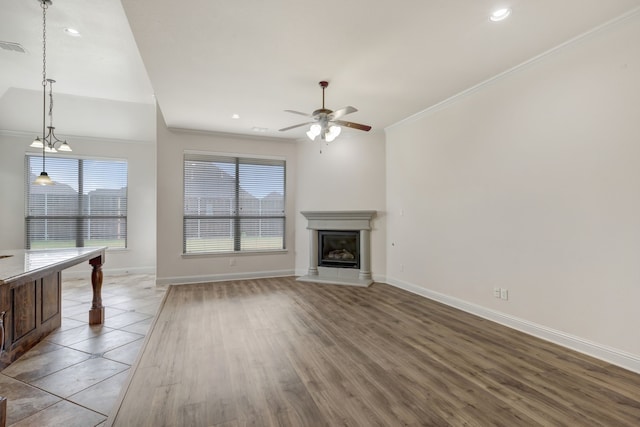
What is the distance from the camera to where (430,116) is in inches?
180

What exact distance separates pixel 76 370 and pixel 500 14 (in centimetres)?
463

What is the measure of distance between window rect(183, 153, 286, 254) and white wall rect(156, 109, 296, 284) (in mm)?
149

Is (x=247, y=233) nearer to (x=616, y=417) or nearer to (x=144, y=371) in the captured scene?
(x=144, y=371)

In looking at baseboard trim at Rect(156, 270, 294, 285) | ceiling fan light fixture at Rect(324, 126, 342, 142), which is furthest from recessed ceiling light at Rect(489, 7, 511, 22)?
baseboard trim at Rect(156, 270, 294, 285)

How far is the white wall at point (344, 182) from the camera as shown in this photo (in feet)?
18.6

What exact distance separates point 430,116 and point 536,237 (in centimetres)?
235

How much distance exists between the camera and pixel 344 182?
5910mm

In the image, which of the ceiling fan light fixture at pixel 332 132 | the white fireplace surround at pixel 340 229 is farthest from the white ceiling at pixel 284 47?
the white fireplace surround at pixel 340 229

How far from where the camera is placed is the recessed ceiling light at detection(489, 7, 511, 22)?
235cm

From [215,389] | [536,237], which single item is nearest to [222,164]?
[215,389]

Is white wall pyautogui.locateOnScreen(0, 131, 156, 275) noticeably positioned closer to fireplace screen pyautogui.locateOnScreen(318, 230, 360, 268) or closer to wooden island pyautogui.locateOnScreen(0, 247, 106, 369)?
wooden island pyautogui.locateOnScreen(0, 247, 106, 369)

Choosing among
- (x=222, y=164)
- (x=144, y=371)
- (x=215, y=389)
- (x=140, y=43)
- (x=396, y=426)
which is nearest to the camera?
(x=396, y=426)

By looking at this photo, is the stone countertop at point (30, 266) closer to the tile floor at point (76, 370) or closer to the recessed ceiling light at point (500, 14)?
the tile floor at point (76, 370)

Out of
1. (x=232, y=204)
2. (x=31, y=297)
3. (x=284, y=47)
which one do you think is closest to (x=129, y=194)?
(x=232, y=204)
